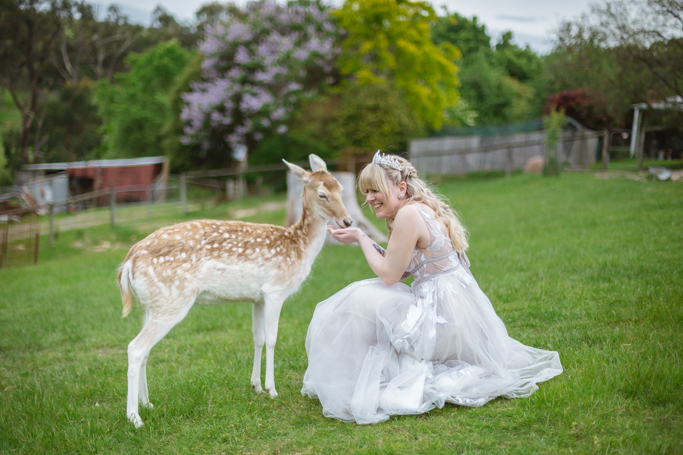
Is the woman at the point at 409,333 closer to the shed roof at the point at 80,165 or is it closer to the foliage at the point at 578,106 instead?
the foliage at the point at 578,106

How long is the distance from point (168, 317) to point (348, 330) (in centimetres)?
136

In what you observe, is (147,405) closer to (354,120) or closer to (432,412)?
(432,412)

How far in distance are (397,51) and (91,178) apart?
1621 cm

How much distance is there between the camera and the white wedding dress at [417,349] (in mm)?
3617

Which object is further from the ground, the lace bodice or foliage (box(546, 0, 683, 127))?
foliage (box(546, 0, 683, 127))

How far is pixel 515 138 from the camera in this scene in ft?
74.6

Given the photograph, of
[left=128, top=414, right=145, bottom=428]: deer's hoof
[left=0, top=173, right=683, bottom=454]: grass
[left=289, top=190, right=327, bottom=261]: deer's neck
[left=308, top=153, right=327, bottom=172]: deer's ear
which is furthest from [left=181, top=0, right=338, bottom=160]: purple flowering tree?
[left=128, top=414, right=145, bottom=428]: deer's hoof

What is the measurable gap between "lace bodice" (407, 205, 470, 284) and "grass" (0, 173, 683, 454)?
101cm

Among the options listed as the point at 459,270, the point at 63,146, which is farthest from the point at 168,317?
the point at 63,146

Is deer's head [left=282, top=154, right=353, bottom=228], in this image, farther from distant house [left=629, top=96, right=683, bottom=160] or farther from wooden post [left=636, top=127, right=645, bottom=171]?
wooden post [left=636, top=127, right=645, bottom=171]

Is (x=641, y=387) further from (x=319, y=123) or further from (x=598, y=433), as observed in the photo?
(x=319, y=123)

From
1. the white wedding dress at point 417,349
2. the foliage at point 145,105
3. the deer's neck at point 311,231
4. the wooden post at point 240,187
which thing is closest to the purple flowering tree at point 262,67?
the wooden post at point 240,187

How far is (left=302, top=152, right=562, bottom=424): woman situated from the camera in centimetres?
363

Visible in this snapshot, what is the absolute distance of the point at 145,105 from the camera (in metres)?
33.9
